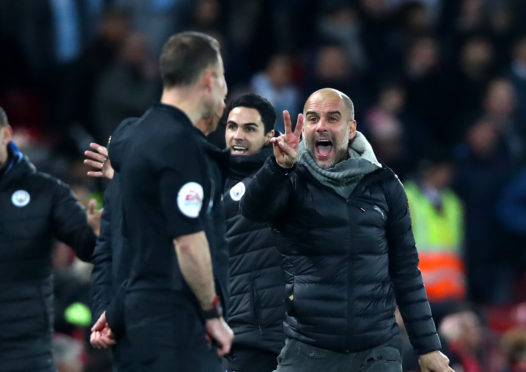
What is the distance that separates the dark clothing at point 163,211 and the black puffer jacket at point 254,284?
157 centimetres

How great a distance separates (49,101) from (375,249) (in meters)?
6.70

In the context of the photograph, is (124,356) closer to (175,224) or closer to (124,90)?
(175,224)

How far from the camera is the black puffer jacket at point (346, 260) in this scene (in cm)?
568

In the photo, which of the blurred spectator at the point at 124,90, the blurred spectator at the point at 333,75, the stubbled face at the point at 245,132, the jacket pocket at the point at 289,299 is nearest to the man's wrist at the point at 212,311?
the jacket pocket at the point at 289,299

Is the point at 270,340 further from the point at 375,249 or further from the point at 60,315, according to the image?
Result: the point at 60,315

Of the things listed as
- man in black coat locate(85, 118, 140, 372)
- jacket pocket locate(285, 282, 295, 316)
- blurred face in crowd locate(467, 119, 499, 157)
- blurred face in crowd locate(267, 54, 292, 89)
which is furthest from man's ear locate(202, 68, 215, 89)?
blurred face in crowd locate(467, 119, 499, 157)

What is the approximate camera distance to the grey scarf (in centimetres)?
576

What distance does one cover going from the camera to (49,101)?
466 inches

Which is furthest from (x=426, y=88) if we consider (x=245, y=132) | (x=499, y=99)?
(x=245, y=132)

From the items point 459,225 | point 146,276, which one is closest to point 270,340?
point 146,276

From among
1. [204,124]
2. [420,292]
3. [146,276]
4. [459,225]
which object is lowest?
[459,225]

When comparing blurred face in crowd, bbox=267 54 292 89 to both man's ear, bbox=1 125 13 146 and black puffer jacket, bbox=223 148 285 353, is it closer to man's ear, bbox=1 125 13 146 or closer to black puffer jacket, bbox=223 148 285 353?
black puffer jacket, bbox=223 148 285 353

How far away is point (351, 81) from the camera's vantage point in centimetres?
1197

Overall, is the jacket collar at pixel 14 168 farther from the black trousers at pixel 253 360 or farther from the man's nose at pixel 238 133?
the black trousers at pixel 253 360
